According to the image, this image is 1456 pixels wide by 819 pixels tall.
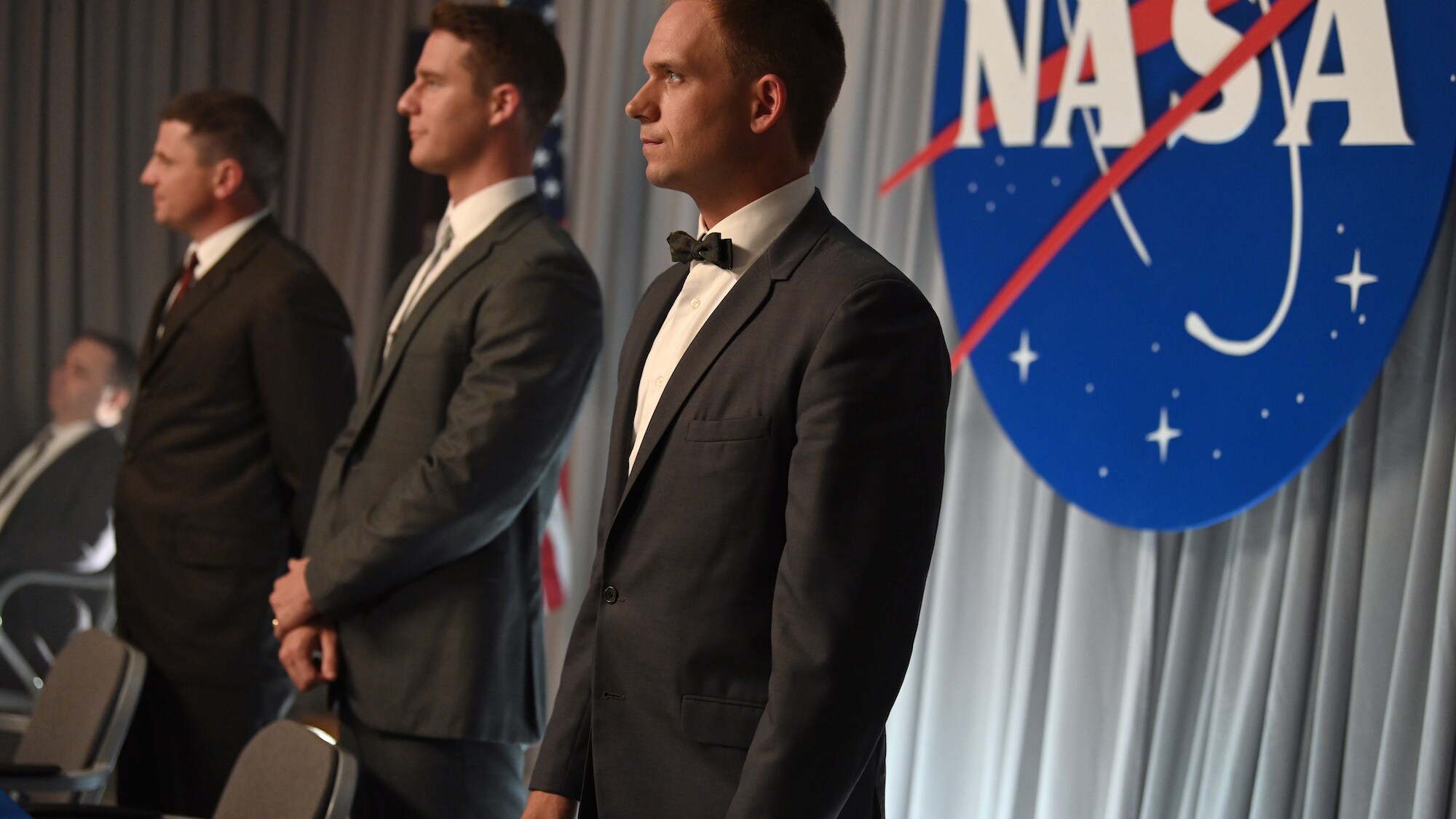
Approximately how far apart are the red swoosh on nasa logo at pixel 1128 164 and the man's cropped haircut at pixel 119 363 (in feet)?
10.6

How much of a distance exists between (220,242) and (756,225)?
77.9 inches

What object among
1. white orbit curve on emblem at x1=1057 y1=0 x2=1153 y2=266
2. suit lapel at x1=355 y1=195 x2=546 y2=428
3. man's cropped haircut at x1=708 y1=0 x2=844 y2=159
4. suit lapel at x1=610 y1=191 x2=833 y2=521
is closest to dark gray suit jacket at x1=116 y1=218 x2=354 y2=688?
suit lapel at x1=355 y1=195 x2=546 y2=428

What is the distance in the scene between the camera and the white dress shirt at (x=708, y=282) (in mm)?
1675

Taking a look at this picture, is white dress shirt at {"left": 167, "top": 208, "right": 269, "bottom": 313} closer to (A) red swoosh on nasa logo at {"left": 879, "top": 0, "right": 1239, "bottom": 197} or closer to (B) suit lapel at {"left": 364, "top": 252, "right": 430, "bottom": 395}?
(B) suit lapel at {"left": 364, "top": 252, "right": 430, "bottom": 395}

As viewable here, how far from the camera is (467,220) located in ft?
8.68

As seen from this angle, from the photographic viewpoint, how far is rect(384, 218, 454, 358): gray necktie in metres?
2.65

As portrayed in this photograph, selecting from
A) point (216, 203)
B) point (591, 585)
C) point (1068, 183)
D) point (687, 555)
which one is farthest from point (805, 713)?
point (216, 203)

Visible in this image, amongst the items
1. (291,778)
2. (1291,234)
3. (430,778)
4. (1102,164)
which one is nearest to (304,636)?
(430,778)

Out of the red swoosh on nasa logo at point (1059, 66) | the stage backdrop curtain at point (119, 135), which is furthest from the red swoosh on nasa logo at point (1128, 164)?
the stage backdrop curtain at point (119, 135)

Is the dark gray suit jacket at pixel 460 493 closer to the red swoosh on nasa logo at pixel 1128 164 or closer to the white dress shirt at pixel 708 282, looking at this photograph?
the white dress shirt at pixel 708 282

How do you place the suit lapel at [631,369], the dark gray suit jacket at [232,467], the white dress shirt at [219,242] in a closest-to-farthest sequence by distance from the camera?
1. the suit lapel at [631,369]
2. the dark gray suit jacket at [232,467]
3. the white dress shirt at [219,242]

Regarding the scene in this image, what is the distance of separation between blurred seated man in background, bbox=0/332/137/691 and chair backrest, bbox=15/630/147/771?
2045 mm

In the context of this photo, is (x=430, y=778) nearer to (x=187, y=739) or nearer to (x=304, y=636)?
(x=304, y=636)

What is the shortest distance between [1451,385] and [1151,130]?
779 millimetres
